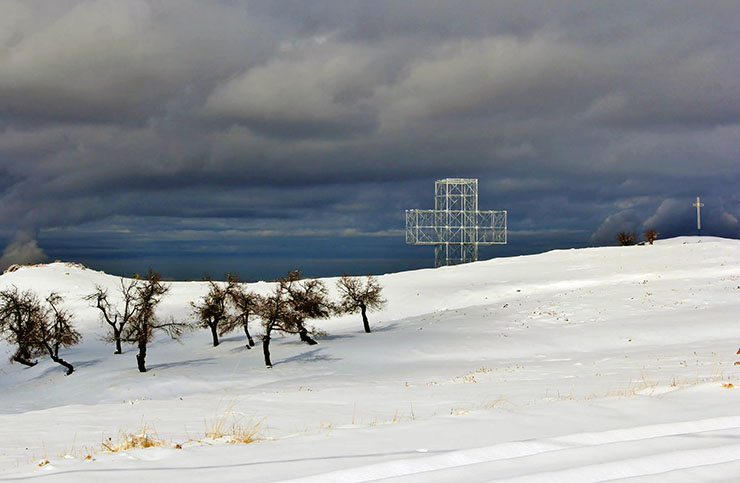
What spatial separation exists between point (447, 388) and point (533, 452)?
1202 cm

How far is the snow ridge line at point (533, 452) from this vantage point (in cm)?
612

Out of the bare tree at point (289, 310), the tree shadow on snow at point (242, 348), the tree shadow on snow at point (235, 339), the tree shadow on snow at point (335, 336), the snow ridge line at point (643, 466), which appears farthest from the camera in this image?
the tree shadow on snow at point (235, 339)

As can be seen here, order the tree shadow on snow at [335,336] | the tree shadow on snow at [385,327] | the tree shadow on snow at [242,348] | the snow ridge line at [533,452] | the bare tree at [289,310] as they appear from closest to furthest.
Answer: the snow ridge line at [533,452] → the bare tree at [289,310] → the tree shadow on snow at [242,348] → the tree shadow on snow at [335,336] → the tree shadow on snow at [385,327]

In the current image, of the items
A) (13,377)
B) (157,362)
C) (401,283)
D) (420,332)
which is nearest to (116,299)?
(13,377)

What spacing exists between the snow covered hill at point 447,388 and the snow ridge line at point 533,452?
0.08 ft

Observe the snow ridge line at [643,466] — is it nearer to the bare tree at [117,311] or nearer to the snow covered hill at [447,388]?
the snow covered hill at [447,388]

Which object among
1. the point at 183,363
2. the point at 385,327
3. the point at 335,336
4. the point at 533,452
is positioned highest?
the point at 533,452

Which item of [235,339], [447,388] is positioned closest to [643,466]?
[447,388]

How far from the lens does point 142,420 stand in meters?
13.9

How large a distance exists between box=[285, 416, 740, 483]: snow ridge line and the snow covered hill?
3 cm

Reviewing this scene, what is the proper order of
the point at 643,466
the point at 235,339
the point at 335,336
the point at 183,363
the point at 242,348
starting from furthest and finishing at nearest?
the point at 235,339 → the point at 335,336 → the point at 242,348 → the point at 183,363 → the point at 643,466

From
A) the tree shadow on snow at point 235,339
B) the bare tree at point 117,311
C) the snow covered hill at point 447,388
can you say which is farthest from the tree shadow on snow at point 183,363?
the tree shadow on snow at point 235,339

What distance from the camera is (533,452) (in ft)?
22.4

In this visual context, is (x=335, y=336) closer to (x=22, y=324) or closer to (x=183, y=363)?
(x=183, y=363)
